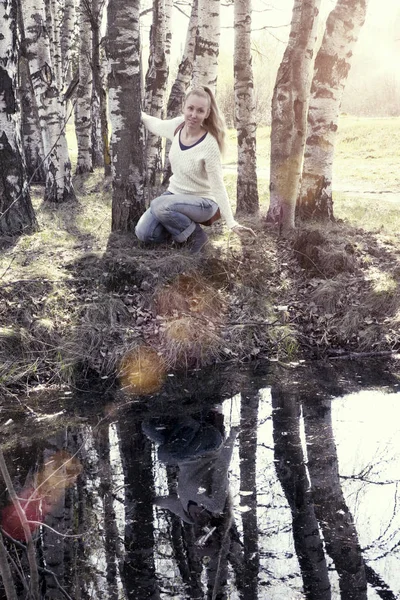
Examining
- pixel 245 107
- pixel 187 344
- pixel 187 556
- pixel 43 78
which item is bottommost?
pixel 187 556

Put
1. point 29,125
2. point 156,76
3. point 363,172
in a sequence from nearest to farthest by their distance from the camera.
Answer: point 156,76
point 29,125
point 363,172

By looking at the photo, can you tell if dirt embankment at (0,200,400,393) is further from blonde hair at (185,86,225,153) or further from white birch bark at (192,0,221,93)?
white birch bark at (192,0,221,93)

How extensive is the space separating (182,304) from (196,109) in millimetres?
1882

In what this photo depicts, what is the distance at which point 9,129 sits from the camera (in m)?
7.60

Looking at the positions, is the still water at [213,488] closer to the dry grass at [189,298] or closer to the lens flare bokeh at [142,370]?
the lens flare bokeh at [142,370]

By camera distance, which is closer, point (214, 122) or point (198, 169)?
point (214, 122)

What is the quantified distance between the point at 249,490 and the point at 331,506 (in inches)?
19.9

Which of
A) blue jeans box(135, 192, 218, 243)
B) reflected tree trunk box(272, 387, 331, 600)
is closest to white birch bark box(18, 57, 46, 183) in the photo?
blue jeans box(135, 192, 218, 243)

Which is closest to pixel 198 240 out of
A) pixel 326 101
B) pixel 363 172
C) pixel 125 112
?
pixel 125 112

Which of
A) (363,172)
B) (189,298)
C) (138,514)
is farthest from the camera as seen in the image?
(363,172)

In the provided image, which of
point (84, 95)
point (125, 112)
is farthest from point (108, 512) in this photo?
point (84, 95)

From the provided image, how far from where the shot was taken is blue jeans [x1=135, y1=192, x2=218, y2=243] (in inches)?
265

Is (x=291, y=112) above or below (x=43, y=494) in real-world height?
above

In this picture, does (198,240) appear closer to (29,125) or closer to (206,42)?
(206,42)
